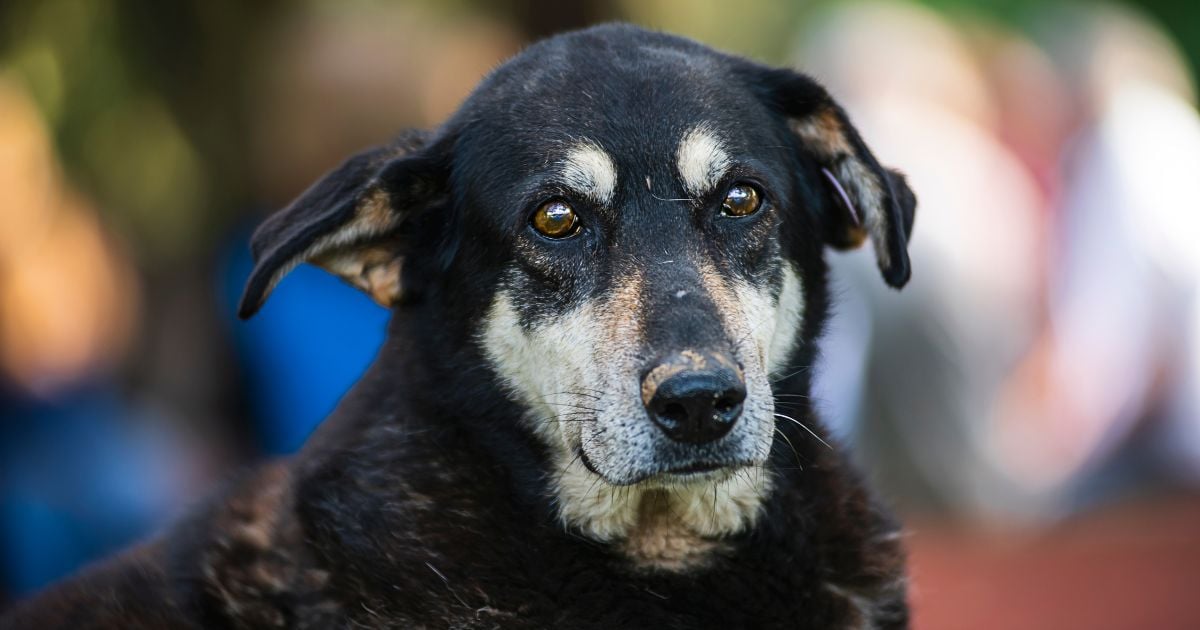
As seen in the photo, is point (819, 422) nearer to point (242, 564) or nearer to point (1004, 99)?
point (242, 564)

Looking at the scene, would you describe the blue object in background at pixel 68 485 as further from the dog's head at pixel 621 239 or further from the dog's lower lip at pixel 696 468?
the dog's lower lip at pixel 696 468

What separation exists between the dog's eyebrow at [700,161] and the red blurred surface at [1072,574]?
3.53m

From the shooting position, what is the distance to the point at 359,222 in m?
3.57

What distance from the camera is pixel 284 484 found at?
3.82 m

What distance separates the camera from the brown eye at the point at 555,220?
352 cm

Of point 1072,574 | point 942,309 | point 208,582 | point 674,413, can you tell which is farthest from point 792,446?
point 942,309

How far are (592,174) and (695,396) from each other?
0.68 m

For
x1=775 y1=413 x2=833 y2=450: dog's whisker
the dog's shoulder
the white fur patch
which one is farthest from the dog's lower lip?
the dog's shoulder

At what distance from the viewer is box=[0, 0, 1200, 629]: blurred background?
257 inches

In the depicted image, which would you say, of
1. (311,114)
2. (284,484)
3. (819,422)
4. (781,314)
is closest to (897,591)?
(819,422)

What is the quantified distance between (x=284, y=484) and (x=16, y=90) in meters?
3.90

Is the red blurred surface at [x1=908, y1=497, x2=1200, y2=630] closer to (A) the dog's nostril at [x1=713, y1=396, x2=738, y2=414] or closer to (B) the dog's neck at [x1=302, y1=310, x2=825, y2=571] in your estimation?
(B) the dog's neck at [x1=302, y1=310, x2=825, y2=571]

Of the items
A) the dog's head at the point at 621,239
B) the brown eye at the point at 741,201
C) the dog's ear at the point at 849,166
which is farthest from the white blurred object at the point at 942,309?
the brown eye at the point at 741,201

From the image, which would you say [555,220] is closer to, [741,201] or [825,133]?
[741,201]
